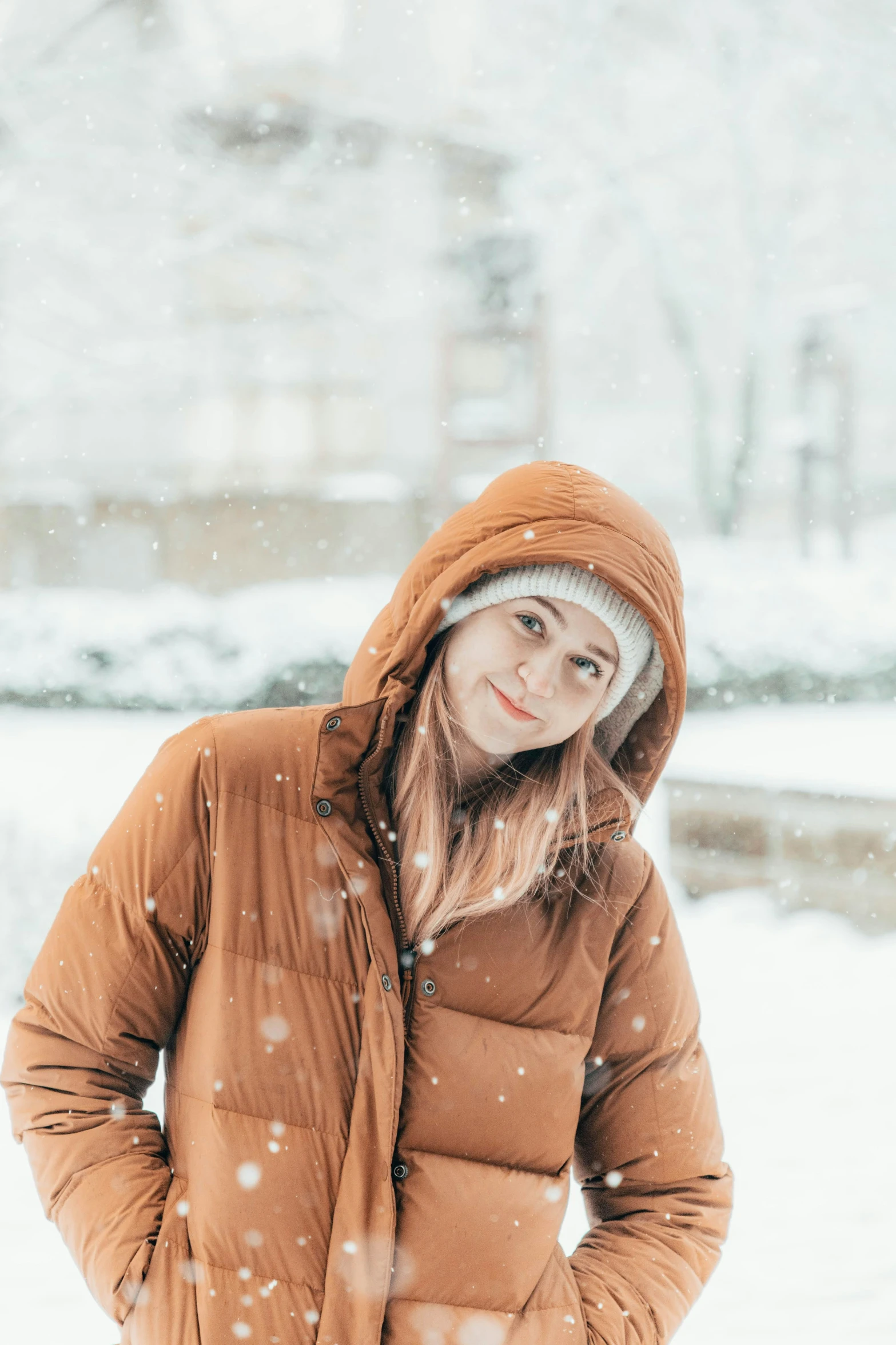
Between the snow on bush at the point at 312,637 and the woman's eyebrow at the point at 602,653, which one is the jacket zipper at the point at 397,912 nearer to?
the woman's eyebrow at the point at 602,653

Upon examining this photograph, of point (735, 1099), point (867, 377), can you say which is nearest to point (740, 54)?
point (867, 377)

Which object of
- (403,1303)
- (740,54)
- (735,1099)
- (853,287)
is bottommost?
(735,1099)

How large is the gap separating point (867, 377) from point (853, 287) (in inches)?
18.7

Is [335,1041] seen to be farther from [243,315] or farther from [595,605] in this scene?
[243,315]

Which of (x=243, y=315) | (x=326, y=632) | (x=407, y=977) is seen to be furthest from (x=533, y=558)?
(x=243, y=315)

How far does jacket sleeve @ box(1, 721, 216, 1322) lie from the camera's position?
1.03 m

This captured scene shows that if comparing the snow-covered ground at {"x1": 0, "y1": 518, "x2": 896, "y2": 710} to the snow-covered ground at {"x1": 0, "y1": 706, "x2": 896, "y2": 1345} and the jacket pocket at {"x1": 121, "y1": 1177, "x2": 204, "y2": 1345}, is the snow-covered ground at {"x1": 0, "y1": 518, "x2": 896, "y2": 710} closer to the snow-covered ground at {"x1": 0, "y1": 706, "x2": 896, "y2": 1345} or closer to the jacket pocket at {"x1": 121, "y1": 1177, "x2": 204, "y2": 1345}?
the snow-covered ground at {"x1": 0, "y1": 706, "x2": 896, "y2": 1345}

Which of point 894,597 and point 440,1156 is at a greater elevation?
Answer: point 894,597

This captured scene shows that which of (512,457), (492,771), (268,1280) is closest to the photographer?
(268,1280)

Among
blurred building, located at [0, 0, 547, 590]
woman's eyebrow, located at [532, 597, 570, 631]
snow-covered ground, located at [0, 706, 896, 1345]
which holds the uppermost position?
blurred building, located at [0, 0, 547, 590]

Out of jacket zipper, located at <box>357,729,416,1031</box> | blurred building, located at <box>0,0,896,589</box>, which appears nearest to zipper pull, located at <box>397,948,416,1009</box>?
jacket zipper, located at <box>357,729,416,1031</box>

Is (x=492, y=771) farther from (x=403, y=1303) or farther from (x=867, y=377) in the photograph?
(x=867, y=377)

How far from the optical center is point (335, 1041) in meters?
1.05

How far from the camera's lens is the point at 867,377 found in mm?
4973
